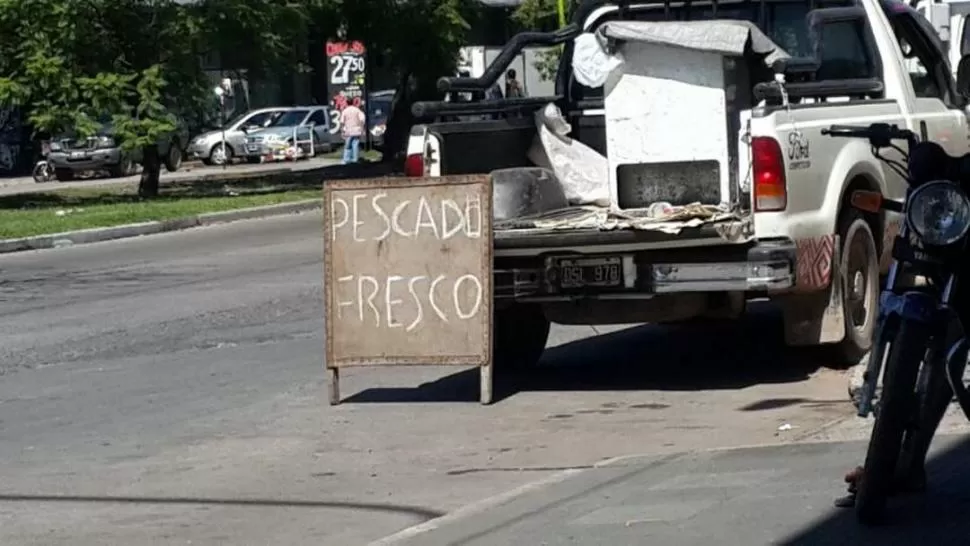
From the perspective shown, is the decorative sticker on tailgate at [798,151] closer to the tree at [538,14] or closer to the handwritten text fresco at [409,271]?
the handwritten text fresco at [409,271]

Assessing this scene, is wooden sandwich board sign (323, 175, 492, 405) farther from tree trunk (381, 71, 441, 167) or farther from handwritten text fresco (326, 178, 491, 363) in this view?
tree trunk (381, 71, 441, 167)

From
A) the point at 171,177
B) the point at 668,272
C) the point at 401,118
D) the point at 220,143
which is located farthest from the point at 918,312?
the point at 220,143

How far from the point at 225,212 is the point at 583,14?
49.3ft

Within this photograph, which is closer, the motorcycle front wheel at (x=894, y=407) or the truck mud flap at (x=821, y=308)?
the motorcycle front wheel at (x=894, y=407)

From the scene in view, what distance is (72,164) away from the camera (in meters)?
41.4

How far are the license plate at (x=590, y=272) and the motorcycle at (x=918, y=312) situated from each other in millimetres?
3697

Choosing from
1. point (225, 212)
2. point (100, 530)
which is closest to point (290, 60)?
point (225, 212)

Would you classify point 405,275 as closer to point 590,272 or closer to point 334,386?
point 334,386

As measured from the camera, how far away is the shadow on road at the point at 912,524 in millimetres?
6379

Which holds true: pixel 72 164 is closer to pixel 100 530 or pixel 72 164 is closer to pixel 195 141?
pixel 195 141

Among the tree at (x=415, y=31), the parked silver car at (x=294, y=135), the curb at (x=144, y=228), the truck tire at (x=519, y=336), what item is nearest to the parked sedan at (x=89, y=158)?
the parked silver car at (x=294, y=135)

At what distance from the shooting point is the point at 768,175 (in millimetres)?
9906

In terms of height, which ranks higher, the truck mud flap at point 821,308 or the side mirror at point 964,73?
the side mirror at point 964,73

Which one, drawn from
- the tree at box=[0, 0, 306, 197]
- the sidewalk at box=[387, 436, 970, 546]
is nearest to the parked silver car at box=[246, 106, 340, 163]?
the tree at box=[0, 0, 306, 197]
